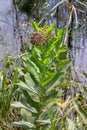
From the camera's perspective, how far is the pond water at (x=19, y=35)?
3113 mm

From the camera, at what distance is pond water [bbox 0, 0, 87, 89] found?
3113 mm

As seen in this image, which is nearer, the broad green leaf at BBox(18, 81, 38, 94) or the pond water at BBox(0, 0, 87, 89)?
the broad green leaf at BBox(18, 81, 38, 94)

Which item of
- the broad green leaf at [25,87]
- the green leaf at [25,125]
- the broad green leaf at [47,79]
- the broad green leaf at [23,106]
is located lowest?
the green leaf at [25,125]

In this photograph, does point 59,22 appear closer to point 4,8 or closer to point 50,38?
point 4,8

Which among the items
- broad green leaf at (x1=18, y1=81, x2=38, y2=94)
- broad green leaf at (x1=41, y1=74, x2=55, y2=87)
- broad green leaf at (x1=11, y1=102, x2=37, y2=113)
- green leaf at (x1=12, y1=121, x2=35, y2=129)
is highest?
broad green leaf at (x1=41, y1=74, x2=55, y2=87)

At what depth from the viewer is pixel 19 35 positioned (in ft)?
11.6

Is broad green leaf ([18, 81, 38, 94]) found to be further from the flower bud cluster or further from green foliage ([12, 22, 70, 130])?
the flower bud cluster

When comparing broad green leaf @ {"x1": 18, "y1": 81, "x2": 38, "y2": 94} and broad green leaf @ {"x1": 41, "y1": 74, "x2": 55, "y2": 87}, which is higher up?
broad green leaf @ {"x1": 41, "y1": 74, "x2": 55, "y2": 87}

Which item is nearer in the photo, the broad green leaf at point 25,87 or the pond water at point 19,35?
the broad green leaf at point 25,87

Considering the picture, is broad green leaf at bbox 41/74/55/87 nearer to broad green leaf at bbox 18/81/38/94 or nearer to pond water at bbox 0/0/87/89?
broad green leaf at bbox 18/81/38/94

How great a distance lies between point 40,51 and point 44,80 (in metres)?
0.11

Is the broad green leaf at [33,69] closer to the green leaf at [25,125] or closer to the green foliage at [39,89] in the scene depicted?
the green foliage at [39,89]

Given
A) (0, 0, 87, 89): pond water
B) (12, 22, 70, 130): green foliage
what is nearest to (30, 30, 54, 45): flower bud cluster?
(12, 22, 70, 130): green foliage

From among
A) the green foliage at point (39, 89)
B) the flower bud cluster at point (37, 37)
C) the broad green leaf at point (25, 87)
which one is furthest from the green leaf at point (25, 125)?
the flower bud cluster at point (37, 37)
